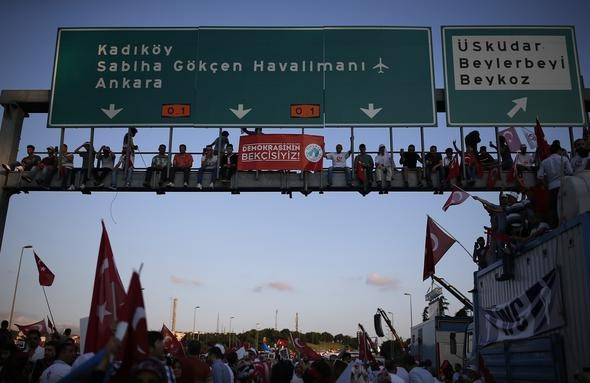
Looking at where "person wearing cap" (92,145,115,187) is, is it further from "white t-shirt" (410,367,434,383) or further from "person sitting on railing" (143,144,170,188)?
"white t-shirt" (410,367,434,383)

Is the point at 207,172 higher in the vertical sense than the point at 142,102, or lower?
lower

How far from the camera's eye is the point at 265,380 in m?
12.6

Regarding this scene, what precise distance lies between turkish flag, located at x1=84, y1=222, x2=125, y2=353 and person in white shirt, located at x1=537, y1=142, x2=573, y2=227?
21.3 feet

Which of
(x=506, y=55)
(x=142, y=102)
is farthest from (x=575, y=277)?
(x=142, y=102)

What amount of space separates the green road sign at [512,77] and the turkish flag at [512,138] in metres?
0.80

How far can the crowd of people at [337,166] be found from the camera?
46.4ft

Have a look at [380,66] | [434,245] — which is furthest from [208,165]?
[434,245]

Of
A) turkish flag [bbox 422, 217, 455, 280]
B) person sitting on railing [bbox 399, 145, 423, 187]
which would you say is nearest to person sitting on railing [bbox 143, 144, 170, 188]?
person sitting on railing [bbox 399, 145, 423, 187]

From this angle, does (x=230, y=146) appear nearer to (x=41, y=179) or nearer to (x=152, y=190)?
(x=152, y=190)

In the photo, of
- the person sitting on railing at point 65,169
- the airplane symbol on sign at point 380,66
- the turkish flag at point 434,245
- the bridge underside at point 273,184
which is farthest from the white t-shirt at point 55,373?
the airplane symbol on sign at point 380,66

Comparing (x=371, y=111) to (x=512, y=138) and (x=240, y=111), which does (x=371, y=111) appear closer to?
(x=240, y=111)

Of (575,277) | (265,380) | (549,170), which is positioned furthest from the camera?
(265,380)

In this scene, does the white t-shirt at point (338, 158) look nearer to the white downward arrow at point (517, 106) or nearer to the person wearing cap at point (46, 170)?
the white downward arrow at point (517, 106)

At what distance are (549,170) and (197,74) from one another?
27.0 feet
